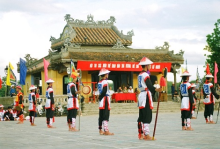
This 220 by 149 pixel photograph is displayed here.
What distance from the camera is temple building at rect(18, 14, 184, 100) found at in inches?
1328

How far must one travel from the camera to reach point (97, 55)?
34719 mm

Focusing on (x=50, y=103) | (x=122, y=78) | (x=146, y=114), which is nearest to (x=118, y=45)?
(x=122, y=78)

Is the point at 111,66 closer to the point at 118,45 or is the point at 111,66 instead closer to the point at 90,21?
the point at 118,45

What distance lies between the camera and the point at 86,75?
116ft

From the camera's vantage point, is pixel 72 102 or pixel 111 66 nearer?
pixel 72 102

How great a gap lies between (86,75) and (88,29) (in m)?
5.81

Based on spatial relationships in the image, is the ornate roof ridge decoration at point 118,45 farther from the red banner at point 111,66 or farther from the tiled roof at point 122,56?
the red banner at point 111,66

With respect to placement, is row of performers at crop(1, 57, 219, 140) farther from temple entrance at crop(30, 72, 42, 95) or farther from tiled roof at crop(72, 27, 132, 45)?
temple entrance at crop(30, 72, 42, 95)

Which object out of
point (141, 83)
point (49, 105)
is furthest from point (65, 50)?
point (141, 83)

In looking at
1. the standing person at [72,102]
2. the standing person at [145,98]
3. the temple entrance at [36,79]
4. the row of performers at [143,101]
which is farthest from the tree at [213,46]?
the standing person at [145,98]

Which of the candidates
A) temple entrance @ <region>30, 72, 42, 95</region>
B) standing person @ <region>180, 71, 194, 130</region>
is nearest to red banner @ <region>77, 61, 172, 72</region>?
temple entrance @ <region>30, 72, 42, 95</region>

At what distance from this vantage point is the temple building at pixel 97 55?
33719 mm

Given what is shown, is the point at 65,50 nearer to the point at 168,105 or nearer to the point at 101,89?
the point at 168,105

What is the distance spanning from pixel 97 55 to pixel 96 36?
460cm
